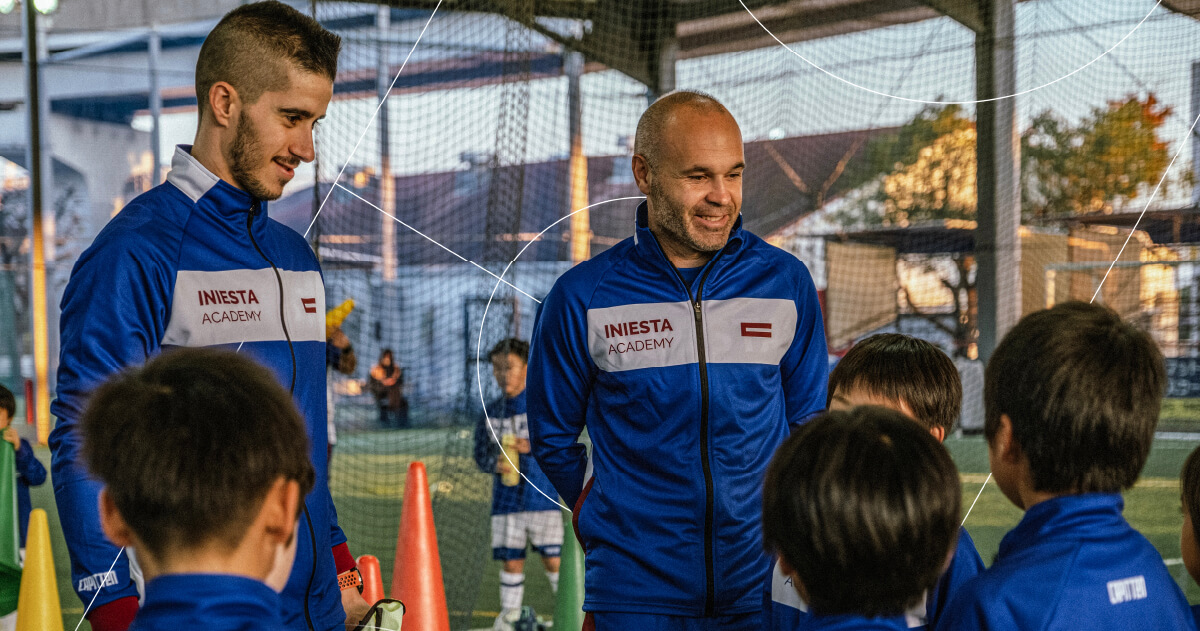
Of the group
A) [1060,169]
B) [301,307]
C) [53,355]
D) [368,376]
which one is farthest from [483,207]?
[301,307]

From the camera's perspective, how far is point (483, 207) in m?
12.4

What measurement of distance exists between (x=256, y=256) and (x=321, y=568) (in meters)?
0.55

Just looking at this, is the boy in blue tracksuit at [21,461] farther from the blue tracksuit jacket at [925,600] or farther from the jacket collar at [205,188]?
the blue tracksuit jacket at [925,600]

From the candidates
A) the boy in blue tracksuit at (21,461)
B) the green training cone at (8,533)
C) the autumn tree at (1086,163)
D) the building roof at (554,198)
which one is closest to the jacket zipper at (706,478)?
the green training cone at (8,533)

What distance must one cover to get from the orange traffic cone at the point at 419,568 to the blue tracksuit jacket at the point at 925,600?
2322mm

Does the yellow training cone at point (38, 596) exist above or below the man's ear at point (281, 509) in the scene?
below

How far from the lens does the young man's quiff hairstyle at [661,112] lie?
1.95 m

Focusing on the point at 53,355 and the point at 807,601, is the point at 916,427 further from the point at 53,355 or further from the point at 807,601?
the point at 53,355

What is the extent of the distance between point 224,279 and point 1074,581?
52.9 inches

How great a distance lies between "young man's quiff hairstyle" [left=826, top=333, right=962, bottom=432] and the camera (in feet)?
5.80

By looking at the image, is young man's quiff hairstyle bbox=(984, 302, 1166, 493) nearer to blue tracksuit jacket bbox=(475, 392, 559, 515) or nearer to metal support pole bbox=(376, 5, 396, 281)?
blue tracksuit jacket bbox=(475, 392, 559, 515)

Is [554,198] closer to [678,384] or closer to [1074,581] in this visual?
[678,384]

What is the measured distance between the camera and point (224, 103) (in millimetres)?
1614

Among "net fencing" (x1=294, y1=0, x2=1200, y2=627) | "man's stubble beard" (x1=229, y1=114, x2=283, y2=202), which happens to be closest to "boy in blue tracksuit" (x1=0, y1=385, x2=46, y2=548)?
"net fencing" (x1=294, y1=0, x2=1200, y2=627)
